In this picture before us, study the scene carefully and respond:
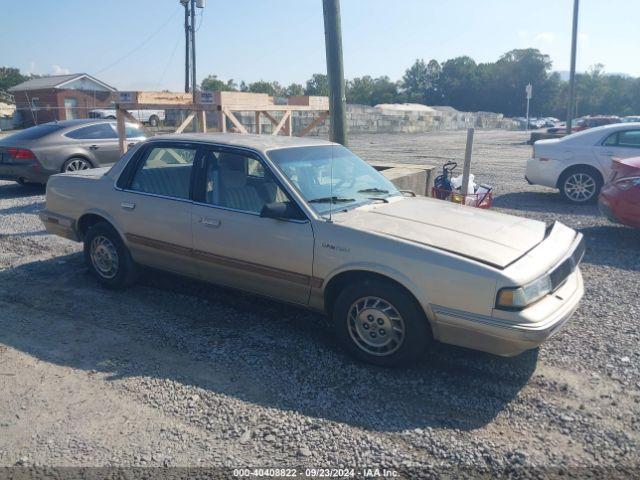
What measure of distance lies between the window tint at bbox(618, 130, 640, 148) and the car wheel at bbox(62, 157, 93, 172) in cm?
1018

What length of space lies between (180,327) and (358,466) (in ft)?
7.57

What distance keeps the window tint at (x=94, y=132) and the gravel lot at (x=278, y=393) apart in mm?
6848

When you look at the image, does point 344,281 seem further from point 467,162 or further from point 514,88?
point 514,88

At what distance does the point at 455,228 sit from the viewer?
14.4 feet

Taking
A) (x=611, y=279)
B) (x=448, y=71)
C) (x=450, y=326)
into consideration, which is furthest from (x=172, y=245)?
(x=448, y=71)

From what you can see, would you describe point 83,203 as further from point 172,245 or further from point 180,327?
point 180,327

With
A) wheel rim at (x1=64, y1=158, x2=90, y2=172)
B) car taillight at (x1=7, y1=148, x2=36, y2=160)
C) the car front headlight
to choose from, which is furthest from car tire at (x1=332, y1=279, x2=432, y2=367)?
car taillight at (x1=7, y1=148, x2=36, y2=160)

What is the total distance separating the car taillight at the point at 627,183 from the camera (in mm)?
7439

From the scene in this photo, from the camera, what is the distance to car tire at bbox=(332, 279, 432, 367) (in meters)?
3.98

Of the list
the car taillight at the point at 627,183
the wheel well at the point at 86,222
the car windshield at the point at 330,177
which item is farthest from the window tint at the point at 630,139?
the wheel well at the point at 86,222

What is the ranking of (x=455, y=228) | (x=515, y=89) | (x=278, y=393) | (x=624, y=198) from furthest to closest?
1. (x=515, y=89)
2. (x=624, y=198)
3. (x=455, y=228)
4. (x=278, y=393)

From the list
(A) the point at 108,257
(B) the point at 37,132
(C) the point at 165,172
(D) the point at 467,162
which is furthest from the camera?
(B) the point at 37,132

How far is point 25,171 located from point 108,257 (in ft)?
21.7

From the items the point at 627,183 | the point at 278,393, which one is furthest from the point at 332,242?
the point at 627,183
